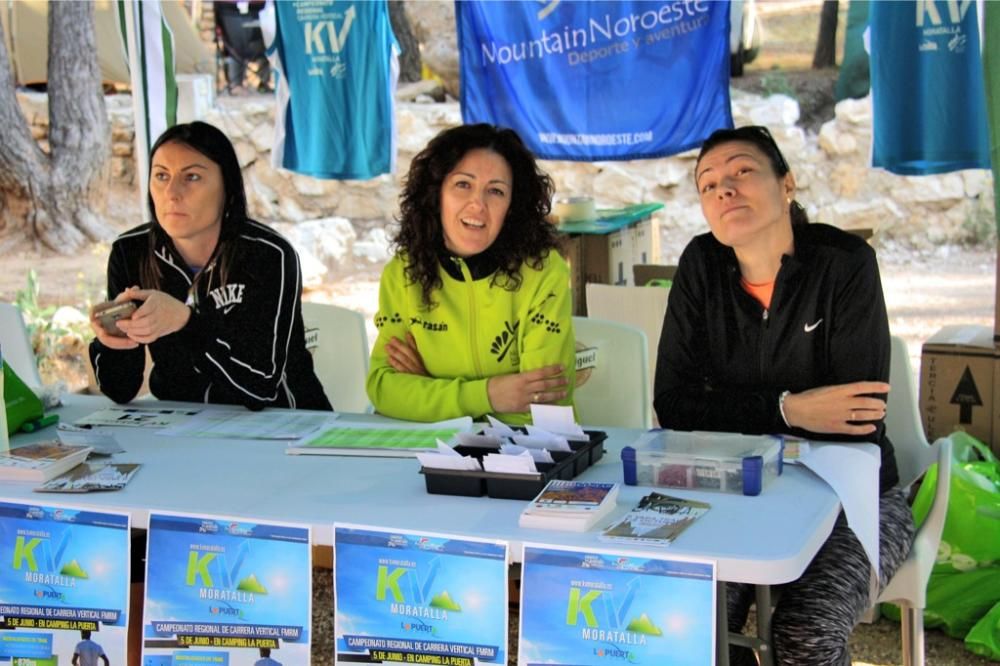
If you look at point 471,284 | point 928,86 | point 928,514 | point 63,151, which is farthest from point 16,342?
point 63,151

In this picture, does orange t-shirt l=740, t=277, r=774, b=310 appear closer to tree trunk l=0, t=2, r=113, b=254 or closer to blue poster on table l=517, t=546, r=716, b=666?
blue poster on table l=517, t=546, r=716, b=666

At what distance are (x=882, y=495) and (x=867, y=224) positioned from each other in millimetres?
9181

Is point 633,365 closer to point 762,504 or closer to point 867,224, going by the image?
point 762,504

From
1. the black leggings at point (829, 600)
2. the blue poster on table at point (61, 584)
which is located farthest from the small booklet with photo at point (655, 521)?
the blue poster on table at point (61, 584)

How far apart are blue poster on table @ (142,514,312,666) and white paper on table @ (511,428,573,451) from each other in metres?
0.49

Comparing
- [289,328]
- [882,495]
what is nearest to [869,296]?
[882,495]

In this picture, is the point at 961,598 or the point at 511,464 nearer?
the point at 511,464

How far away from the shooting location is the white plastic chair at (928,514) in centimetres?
262

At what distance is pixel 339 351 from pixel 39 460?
1474mm

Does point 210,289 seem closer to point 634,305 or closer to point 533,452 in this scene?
point 533,452

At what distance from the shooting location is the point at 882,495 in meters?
2.64

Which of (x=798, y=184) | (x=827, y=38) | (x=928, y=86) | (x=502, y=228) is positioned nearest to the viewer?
(x=502, y=228)

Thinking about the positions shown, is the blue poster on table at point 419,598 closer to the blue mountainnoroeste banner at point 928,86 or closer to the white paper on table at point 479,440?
the white paper on table at point 479,440

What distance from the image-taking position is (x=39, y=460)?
7.91 ft
